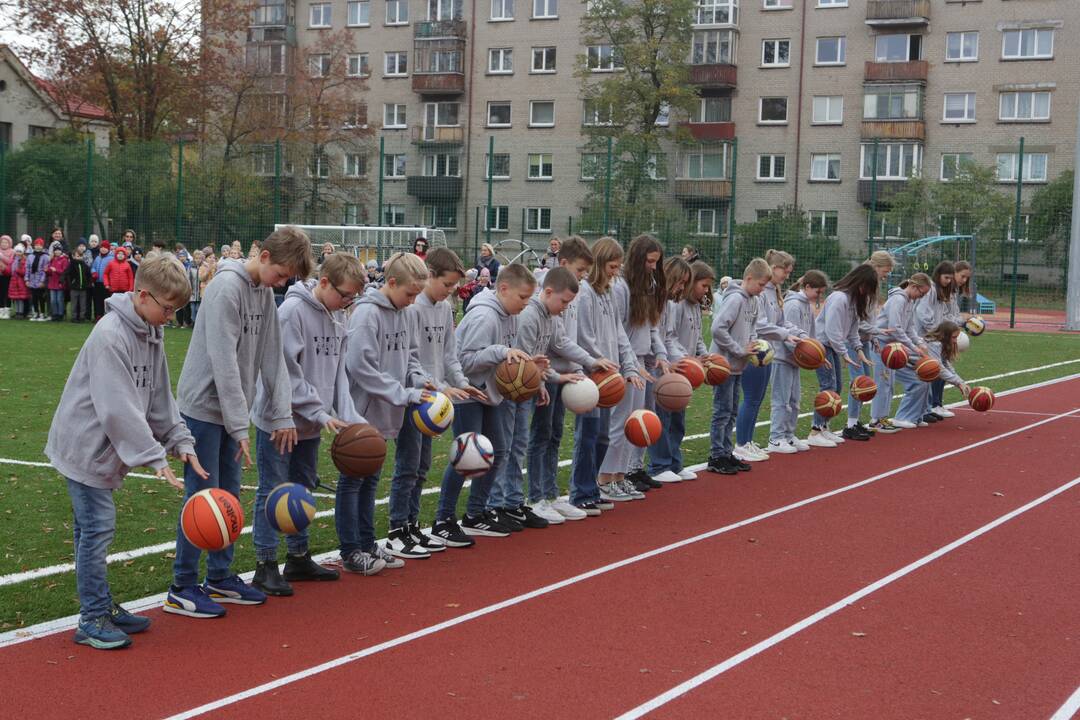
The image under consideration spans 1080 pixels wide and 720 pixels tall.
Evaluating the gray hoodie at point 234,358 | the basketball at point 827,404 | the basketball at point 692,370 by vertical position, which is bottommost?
the basketball at point 827,404

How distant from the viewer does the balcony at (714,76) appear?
57.2 metres

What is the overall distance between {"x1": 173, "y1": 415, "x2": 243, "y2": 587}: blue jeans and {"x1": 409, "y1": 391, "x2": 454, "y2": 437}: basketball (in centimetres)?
120

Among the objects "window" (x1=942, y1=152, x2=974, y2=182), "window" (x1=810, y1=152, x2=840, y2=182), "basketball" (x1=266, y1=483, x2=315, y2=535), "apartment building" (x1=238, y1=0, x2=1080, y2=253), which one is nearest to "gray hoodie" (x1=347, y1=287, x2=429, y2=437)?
"basketball" (x1=266, y1=483, x2=315, y2=535)

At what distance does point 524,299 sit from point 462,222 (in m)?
28.9

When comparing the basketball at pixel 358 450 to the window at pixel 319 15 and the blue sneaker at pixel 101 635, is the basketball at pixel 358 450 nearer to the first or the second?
the blue sneaker at pixel 101 635

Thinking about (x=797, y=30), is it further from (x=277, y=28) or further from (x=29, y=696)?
(x=29, y=696)

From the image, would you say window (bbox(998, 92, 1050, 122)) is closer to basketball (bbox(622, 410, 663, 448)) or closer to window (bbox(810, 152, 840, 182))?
window (bbox(810, 152, 840, 182))

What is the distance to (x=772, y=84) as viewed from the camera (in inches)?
2248

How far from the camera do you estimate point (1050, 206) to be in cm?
3644

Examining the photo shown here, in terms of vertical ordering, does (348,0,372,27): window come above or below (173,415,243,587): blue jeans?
above

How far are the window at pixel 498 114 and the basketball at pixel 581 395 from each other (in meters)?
53.8

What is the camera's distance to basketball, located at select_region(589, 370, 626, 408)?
887 centimetres

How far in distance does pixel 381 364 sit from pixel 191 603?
1.85m

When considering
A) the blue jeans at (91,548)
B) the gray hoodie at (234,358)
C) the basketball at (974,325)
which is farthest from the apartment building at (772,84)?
the blue jeans at (91,548)
